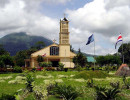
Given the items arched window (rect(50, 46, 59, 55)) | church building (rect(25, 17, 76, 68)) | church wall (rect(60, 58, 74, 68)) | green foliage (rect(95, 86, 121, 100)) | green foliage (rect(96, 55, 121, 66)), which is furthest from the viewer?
green foliage (rect(96, 55, 121, 66))

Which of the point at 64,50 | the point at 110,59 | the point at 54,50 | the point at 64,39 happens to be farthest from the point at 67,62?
the point at 110,59

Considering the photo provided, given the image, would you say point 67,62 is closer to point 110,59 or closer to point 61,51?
point 61,51

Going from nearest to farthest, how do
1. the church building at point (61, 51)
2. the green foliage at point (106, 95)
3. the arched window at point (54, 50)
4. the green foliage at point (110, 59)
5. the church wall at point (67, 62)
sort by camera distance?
the green foliage at point (106, 95) → the church building at point (61, 51) → the church wall at point (67, 62) → the arched window at point (54, 50) → the green foliage at point (110, 59)

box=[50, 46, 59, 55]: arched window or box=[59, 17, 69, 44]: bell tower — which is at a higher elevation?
box=[59, 17, 69, 44]: bell tower

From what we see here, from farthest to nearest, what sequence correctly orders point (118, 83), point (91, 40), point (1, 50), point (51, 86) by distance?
point (1, 50)
point (91, 40)
point (118, 83)
point (51, 86)

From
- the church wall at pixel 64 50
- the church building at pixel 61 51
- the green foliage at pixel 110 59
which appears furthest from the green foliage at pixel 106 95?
the green foliage at pixel 110 59

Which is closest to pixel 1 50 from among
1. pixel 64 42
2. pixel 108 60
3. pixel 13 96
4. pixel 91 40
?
pixel 64 42

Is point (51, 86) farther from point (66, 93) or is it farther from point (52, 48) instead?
point (52, 48)

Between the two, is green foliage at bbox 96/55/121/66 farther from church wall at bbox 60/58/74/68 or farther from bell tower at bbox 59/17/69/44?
bell tower at bbox 59/17/69/44

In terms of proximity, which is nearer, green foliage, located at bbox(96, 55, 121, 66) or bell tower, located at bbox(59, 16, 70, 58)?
bell tower, located at bbox(59, 16, 70, 58)

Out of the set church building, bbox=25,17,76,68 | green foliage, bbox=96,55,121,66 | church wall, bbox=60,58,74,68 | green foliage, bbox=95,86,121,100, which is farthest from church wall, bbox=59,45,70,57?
green foliage, bbox=95,86,121,100

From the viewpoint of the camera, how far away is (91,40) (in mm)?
22047

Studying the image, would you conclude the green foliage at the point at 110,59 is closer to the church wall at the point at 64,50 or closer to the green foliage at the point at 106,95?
the church wall at the point at 64,50

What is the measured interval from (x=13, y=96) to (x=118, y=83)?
6848 millimetres
